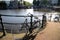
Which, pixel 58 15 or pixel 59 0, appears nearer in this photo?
pixel 59 0

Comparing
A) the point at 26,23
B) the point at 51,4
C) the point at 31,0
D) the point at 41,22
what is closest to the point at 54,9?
the point at 51,4

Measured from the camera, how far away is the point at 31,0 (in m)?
2.22

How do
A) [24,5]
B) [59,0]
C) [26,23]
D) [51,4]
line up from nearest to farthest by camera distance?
[26,23], [24,5], [51,4], [59,0]

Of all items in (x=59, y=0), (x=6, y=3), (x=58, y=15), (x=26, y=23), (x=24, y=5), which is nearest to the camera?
(x=26, y=23)

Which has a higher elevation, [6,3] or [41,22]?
[6,3]

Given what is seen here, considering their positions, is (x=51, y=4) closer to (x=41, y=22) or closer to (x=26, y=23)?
(x=41, y=22)

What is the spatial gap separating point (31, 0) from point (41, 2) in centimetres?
36

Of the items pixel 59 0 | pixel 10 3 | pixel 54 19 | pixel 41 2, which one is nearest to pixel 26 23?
pixel 10 3

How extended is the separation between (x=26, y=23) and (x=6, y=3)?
57 centimetres

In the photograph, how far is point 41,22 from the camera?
238 cm

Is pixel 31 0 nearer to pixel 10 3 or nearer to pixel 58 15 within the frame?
pixel 10 3

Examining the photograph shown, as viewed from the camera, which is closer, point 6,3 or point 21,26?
point 21,26

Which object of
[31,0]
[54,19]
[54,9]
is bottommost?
[54,19]

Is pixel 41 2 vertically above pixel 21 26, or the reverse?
pixel 41 2
